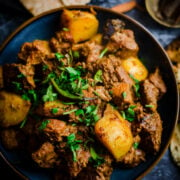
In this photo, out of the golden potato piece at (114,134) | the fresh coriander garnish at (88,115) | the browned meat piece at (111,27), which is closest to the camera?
the golden potato piece at (114,134)

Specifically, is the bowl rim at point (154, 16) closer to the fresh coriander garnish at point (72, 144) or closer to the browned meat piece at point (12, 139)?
the fresh coriander garnish at point (72, 144)

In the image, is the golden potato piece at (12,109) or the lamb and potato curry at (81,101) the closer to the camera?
the lamb and potato curry at (81,101)

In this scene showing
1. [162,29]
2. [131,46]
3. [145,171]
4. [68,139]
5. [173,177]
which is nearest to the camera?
[68,139]

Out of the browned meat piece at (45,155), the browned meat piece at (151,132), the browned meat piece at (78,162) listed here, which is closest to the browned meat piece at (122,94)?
the browned meat piece at (151,132)

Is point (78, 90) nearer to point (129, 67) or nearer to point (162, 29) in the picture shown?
point (129, 67)

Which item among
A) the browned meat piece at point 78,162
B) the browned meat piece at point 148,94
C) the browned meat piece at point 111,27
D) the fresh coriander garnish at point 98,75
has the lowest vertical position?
the browned meat piece at point 78,162

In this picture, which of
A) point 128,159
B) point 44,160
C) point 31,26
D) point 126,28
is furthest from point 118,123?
point 31,26

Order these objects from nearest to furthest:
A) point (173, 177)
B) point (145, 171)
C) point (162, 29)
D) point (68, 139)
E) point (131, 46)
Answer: point (68, 139) → point (145, 171) → point (131, 46) → point (173, 177) → point (162, 29)
